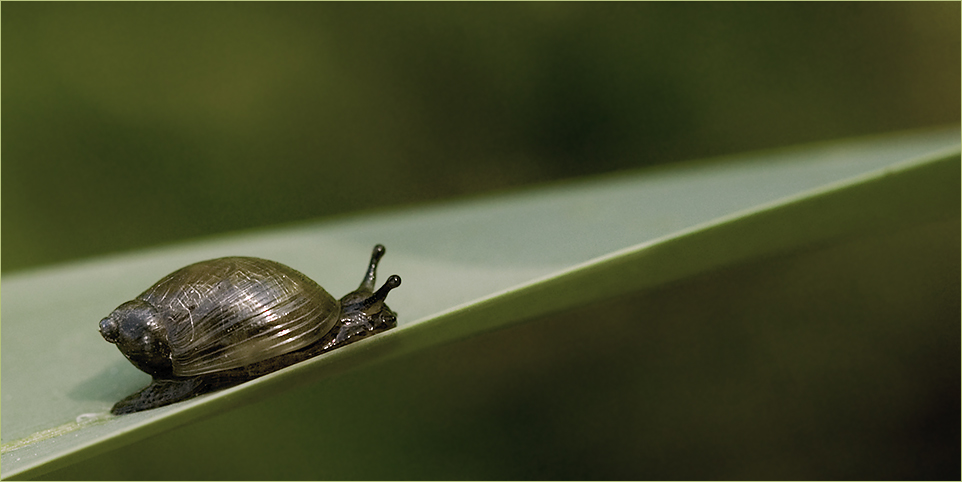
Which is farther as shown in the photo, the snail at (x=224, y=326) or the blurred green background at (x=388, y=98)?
the blurred green background at (x=388, y=98)

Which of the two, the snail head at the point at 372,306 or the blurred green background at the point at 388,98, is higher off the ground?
the blurred green background at the point at 388,98

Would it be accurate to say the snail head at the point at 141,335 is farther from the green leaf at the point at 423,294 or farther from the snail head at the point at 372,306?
the snail head at the point at 372,306

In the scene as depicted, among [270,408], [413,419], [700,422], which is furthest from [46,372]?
[700,422]

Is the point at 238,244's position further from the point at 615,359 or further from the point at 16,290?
the point at 615,359

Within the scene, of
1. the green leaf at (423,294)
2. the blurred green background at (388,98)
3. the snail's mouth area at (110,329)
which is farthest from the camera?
the blurred green background at (388,98)

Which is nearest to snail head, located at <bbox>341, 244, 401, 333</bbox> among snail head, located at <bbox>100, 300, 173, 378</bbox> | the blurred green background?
snail head, located at <bbox>100, 300, 173, 378</bbox>

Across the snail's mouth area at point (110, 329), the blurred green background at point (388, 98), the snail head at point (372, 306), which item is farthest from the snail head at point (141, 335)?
the blurred green background at point (388, 98)

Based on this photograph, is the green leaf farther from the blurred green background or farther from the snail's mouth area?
the blurred green background
